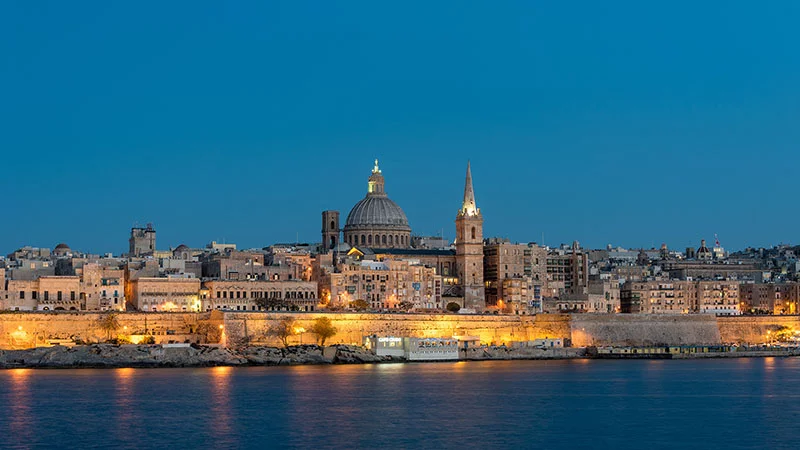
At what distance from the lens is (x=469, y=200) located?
72.6 meters

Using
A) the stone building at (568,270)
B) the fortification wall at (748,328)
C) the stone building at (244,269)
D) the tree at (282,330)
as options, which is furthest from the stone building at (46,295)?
the fortification wall at (748,328)

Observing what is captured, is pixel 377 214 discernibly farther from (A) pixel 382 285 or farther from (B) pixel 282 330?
(B) pixel 282 330

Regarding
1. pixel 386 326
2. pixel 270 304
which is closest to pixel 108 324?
pixel 270 304

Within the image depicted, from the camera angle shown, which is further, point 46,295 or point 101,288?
point 101,288

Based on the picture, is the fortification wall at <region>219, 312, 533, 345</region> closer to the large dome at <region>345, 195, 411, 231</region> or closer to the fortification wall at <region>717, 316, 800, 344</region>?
the fortification wall at <region>717, 316, 800, 344</region>

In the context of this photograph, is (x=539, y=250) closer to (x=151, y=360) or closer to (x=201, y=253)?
(x=201, y=253)

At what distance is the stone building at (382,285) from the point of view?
64.0 metres

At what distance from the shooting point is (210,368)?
49219mm

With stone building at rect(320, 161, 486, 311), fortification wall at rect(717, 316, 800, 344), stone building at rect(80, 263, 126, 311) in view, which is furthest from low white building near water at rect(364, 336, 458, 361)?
fortification wall at rect(717, 316, 800, 344)

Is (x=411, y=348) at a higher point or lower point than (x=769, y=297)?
lower

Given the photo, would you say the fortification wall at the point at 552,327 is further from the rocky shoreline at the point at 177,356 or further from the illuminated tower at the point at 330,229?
the illuminated tower at the point at 330,229

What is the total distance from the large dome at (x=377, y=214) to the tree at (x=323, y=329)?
21.8 m

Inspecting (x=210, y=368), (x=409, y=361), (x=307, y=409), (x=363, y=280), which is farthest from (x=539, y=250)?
(x=307, y=409)

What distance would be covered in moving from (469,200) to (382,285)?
9430 mm
